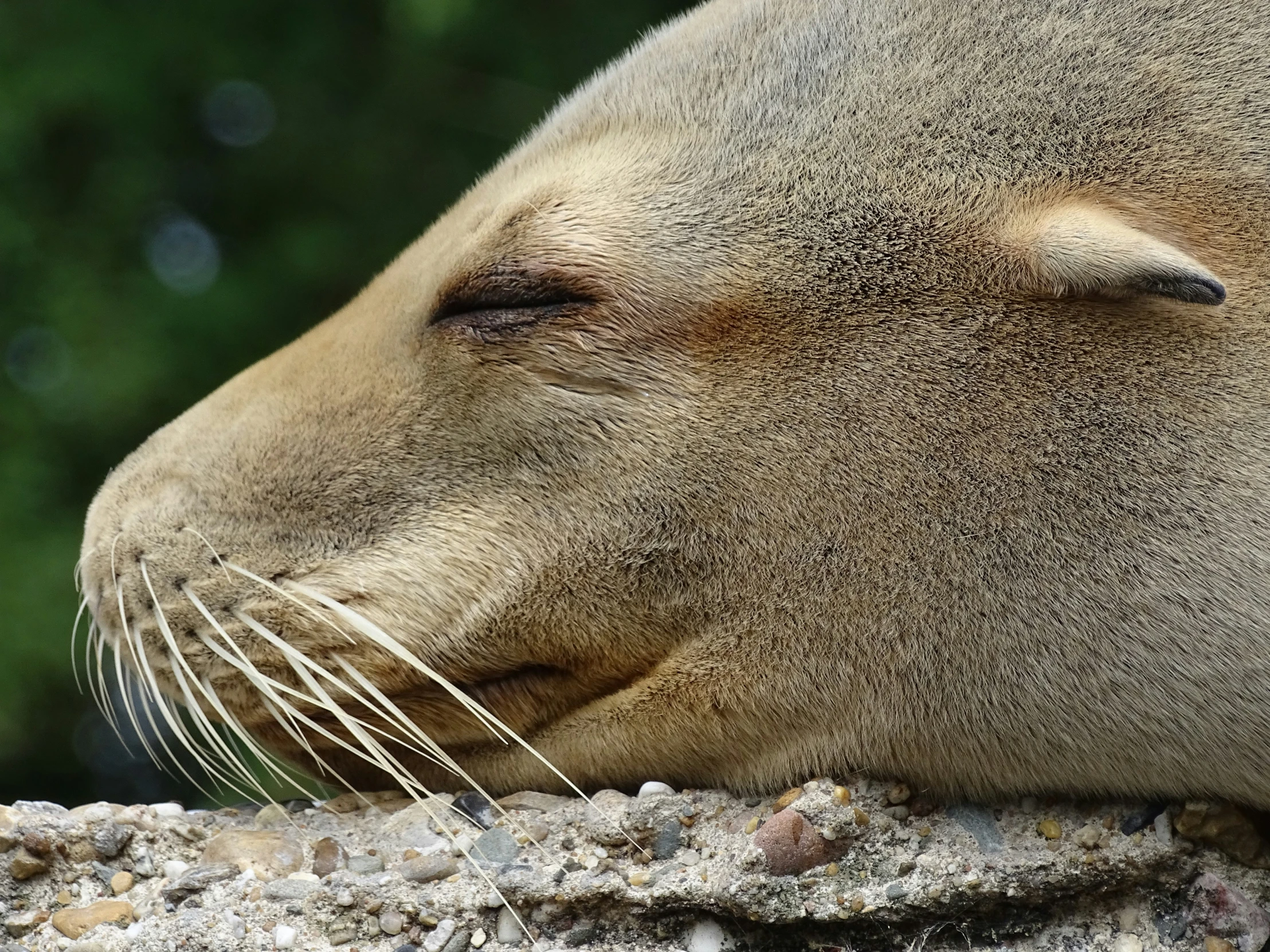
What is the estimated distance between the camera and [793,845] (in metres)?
2.23

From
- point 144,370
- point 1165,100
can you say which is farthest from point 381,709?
point 144,370

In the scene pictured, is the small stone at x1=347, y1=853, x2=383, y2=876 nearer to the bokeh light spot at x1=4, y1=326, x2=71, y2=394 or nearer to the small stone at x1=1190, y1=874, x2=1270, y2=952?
the small stone at x1=1190, y1=874, x2=1270, y2=952

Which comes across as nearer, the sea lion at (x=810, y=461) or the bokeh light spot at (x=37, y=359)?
the sea lion at (x=810, y=461)

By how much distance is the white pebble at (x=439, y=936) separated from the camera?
218cm

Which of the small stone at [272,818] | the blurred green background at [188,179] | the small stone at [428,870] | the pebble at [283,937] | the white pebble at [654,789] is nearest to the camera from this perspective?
the pebble at [283,937]

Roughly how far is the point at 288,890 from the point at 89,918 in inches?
11.7

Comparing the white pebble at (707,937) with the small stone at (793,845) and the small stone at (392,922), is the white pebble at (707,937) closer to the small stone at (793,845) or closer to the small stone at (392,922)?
the small stone at (793,845)

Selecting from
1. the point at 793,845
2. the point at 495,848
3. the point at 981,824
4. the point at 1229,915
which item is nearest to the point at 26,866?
the point at 495,848

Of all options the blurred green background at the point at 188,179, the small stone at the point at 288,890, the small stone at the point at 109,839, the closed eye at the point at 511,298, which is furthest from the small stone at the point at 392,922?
the blurred green background at the point at 188,179

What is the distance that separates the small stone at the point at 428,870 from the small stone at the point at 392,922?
0.06 metres

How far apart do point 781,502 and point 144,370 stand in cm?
404

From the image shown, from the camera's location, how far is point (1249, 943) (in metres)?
2.18

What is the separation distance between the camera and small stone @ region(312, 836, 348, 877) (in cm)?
233

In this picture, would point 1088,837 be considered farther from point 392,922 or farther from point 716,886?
point 392,922
